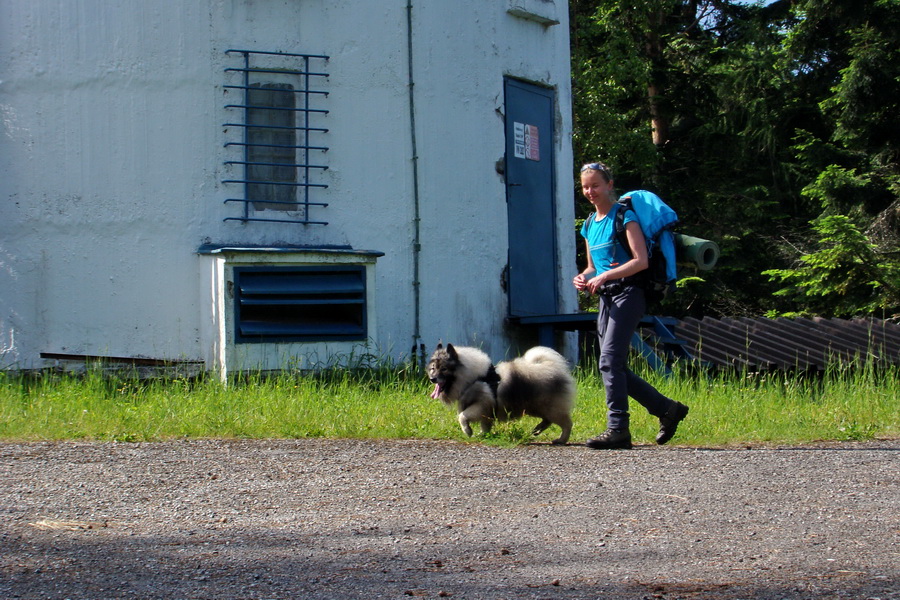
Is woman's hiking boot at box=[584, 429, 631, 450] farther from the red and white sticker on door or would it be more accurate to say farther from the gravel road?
the red and white sticker on door

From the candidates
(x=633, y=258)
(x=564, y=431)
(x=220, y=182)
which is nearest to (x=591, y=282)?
(x=633, y=258)

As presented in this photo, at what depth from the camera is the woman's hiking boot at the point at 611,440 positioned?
7.10 meters

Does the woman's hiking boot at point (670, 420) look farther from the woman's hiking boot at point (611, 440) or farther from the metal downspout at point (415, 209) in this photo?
the metal downspout at point (415, 209)

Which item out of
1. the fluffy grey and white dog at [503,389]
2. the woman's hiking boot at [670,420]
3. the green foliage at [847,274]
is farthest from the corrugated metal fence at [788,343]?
the fluffy grey and white dog at [503,389]

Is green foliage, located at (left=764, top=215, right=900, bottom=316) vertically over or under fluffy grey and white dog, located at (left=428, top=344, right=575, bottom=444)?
over

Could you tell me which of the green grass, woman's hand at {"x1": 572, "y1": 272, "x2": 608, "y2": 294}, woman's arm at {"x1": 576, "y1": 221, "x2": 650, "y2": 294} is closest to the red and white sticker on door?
the green grass

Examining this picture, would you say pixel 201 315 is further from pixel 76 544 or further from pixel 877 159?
pixel 877 159

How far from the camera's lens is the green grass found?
784 centimetres

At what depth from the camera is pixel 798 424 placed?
27.1 feet

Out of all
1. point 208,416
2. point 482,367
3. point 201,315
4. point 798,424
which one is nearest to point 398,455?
point 482,367

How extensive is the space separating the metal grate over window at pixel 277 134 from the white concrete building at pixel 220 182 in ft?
0.07

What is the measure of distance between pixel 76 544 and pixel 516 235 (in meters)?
9.11

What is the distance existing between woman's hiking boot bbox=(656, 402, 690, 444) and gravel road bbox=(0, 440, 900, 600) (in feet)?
0.47

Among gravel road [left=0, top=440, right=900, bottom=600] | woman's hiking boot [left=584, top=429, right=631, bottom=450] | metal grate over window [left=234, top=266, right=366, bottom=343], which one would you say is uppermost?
metal grate over window [left=234, top=266, right=366, bottom=343]
